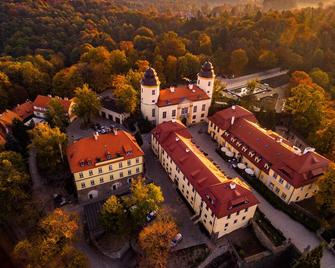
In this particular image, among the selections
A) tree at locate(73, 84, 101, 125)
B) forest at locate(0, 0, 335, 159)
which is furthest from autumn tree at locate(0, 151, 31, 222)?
forest at locate(0, 0, 335, 159)

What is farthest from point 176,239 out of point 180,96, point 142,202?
point 180,96

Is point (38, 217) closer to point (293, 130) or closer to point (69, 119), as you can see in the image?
point (69, 119)

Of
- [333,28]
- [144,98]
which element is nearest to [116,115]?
[144,98]

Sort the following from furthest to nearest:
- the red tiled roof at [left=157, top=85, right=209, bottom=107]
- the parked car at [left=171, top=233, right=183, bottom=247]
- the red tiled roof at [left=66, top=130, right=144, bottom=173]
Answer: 1. the red tiled roof at [left=157, top=85, right=209, bottom=107]
2. the red tiled roof at [left=66, top=130, right=144, bottom=173]
3. the parked car at [left=171, top=233, right=183, bottom=247]

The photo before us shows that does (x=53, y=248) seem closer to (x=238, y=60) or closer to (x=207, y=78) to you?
(x=207, y=78)

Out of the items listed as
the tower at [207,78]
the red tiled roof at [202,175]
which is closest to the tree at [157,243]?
the red tiled roof at [202,175]

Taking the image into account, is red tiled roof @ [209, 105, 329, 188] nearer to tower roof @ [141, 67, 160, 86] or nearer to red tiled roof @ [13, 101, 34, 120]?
tower roof @ [141, 67, 160, 86]

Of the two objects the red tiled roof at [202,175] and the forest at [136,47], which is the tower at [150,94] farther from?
the red tiled roof at [202,175]
